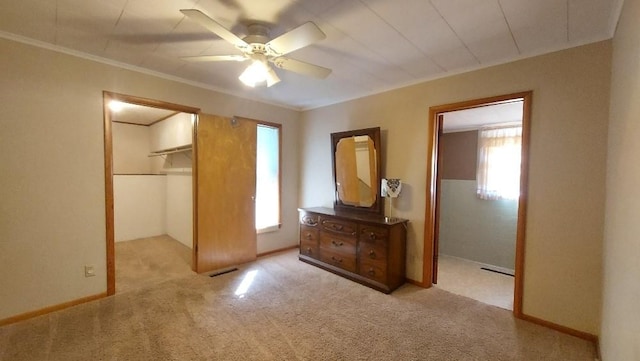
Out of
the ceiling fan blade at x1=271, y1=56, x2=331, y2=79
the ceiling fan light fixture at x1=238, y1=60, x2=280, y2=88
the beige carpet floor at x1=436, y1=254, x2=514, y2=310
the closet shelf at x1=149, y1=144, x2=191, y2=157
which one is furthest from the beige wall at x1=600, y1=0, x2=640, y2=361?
the closet shelf at x1=149, y1=144, x2=191, y2=157

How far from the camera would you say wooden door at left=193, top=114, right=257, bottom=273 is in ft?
11.1

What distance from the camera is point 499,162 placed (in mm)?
4027

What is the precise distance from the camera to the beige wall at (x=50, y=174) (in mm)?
2227

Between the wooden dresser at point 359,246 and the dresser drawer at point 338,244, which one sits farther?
the dresser drawer at point 338,244

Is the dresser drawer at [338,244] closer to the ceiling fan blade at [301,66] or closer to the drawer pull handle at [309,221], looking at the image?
the drawer pull handle at [309,221]

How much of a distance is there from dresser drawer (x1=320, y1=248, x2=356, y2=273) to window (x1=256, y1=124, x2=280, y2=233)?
1.08 meters

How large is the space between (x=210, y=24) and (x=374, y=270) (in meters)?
2.76

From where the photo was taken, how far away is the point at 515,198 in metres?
3.86

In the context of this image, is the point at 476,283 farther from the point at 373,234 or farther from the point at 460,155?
the point at 460,155

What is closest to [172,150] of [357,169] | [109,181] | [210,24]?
[109,181]

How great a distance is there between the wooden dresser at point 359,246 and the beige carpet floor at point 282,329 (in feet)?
0.72

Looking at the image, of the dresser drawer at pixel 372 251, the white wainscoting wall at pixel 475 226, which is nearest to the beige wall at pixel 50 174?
the dresser drawer at pixel 372 251

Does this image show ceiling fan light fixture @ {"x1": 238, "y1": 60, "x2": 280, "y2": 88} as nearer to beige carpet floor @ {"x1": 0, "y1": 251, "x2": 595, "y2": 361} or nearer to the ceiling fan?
the ceiling fan

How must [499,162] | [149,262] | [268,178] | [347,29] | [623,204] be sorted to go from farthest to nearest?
[268,178], [499,162], [149,262], [347,29], [623,204]
